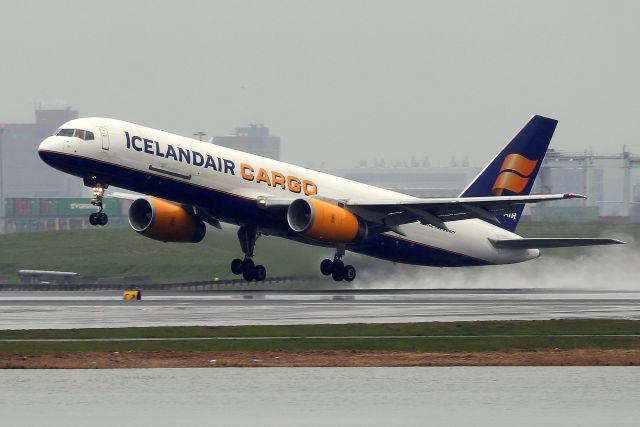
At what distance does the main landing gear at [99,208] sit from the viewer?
48625 millimetres

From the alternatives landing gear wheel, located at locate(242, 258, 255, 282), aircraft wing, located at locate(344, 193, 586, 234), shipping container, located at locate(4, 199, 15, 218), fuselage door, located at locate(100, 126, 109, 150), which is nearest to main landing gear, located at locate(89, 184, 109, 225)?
fuselage door, located at locate(100, 126, 109, 150)

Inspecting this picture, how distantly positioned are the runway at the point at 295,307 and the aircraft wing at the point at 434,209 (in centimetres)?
334

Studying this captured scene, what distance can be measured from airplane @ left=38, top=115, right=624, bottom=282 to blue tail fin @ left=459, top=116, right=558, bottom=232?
0.16ft

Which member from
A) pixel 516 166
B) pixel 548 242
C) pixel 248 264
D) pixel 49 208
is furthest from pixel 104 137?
pixel 49 208

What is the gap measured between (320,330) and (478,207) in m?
21.3

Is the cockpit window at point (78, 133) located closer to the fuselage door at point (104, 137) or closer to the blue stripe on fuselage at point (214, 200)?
the fuselage door at point (104, 137)

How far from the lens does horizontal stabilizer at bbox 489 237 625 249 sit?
54578 millimetres

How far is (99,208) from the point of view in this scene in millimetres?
50438

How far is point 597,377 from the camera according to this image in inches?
1040

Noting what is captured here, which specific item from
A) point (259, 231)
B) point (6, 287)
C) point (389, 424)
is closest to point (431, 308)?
point (259, 231)

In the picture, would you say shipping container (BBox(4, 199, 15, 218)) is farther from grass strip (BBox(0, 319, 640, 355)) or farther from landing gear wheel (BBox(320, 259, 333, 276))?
Result: grass strip (BBox(0, 319, 640, 355))

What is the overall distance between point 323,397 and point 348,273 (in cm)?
3218

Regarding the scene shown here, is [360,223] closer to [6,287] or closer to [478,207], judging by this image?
[478,207]

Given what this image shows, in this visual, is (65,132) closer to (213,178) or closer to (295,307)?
(213,178)
